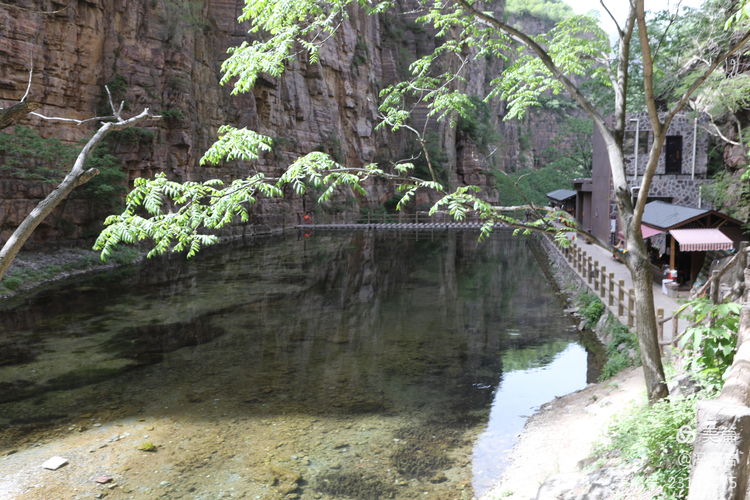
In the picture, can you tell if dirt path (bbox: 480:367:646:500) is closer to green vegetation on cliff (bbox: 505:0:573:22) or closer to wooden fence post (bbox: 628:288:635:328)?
wooden fence post (bbox: 628:288:635:328)

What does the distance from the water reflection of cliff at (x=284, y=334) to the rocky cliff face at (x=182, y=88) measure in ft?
21.8

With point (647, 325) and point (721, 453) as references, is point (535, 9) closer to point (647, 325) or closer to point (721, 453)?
point (647, 325)

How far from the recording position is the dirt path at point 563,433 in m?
8.20

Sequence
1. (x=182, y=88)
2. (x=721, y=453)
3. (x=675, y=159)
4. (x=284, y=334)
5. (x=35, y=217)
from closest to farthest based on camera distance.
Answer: (x=721, y=453) < (x=35, y=217) < (x=284, y=334) < (x=675, y=159) < (x=182, y=88)

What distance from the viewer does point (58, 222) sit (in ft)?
102

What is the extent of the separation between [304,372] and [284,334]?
3.70m

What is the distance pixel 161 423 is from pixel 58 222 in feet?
80.2

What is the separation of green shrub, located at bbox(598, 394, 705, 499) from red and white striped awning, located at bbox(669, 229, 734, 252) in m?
12.5

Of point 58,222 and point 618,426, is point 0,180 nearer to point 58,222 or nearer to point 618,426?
point 58,222

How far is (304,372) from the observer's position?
45.7 ft

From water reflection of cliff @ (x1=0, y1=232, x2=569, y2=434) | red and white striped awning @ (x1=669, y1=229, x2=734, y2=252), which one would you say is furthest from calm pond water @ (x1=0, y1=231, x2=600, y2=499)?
red and white striped awning @ (x1=669, y1=229, x2=734, y2=252)

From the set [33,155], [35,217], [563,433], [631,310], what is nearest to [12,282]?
[33,155]

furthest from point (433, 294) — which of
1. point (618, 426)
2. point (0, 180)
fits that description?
point (0, 180)


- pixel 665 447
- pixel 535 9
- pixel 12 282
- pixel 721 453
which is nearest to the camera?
pixel 721 453
